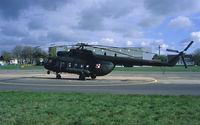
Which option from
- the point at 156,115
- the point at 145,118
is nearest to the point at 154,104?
the point at 156,115

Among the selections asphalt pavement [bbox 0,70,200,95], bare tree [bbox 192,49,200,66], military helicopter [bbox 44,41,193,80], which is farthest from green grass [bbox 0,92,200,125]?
bare tree [bbox 192,49,200,66]

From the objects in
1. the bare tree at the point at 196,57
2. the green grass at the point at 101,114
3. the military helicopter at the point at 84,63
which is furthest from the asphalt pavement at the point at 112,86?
the bare tree at the point at 196,57

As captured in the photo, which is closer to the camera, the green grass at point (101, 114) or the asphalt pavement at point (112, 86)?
the green grass at point (101, 114)

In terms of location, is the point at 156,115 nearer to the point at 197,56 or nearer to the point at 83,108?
the point at 83,108

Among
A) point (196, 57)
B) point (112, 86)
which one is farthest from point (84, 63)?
point (196, 57)

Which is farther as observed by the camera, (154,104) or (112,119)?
(154,104)

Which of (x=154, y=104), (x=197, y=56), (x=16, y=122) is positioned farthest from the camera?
(x=197, y=56)

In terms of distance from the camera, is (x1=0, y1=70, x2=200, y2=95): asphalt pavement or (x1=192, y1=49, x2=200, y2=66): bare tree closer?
(x1=0, y1=70, x2=200, y2=95): asphalt pavement

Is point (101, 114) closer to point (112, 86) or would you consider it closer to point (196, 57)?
point (112, 86)

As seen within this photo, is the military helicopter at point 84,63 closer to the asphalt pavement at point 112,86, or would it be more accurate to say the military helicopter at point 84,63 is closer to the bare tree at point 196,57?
the asphalt pavement at point 112,86

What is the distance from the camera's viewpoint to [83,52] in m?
19.7

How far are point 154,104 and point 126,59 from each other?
12112 millimetres

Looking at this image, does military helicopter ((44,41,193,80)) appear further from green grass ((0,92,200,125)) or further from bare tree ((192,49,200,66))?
A: bare tree ((192,49,200,66))

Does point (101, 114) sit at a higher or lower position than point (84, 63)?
lower
